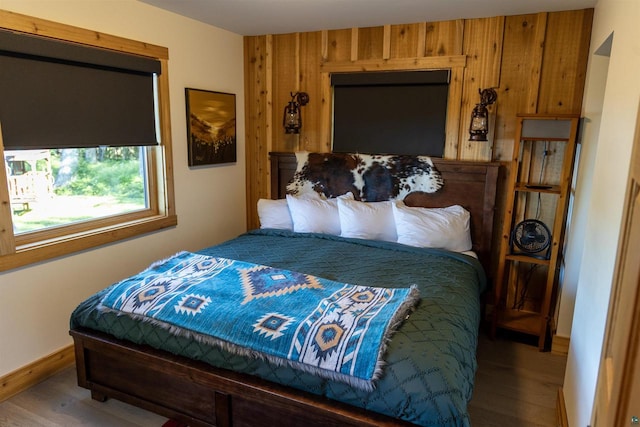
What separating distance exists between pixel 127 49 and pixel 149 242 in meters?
1.37

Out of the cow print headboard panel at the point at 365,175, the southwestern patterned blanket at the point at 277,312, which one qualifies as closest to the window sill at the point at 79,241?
the southwestern patterned blanket at the point at 277,312

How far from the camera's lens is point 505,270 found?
3.15 m

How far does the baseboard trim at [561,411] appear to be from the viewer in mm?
2070

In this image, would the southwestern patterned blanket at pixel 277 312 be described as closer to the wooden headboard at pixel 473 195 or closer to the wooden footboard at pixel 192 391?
the wooden footboard at pixel 192 391

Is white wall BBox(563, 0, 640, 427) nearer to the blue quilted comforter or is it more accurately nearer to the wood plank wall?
the blue quilted comforter

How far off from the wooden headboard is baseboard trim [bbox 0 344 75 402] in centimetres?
270

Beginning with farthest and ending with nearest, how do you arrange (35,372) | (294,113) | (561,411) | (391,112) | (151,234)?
1. (294,113)
2. (391,112)
3. (151,234)
4. (35,372)
5. (561,411)

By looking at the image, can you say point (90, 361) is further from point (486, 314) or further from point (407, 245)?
point (486, 314)

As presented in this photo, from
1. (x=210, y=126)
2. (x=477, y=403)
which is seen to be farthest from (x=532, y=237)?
(x=210, y=126)

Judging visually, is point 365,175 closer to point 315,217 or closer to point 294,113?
point 315,217

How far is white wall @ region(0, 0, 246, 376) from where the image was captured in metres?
2.39

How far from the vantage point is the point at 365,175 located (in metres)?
3.58

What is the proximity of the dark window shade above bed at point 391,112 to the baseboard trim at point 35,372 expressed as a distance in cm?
258

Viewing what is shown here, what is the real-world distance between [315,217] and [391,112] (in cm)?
109
